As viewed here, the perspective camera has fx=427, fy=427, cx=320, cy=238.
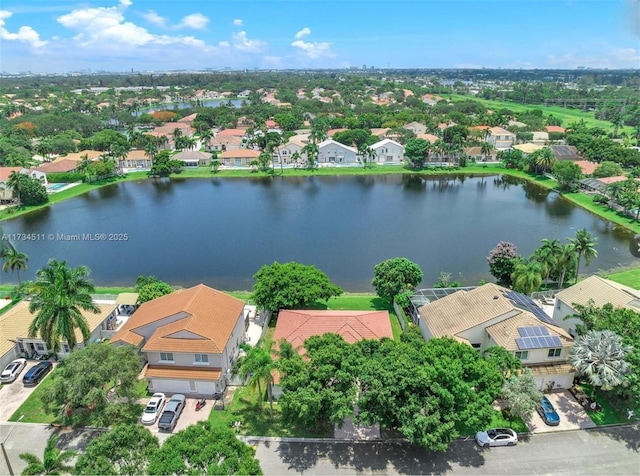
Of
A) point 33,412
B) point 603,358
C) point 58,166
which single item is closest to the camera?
point 603,358

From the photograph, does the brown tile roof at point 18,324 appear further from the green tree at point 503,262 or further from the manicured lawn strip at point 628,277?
the manicured lawn strip at point 628,277

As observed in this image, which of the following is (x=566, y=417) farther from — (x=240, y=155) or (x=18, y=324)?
(x=240, y=155)

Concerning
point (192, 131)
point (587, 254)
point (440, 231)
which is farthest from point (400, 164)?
point (192, 131)

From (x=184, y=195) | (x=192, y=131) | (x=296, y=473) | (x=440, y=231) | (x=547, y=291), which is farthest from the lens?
(x=192, y=131)

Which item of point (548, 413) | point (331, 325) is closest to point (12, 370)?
point (331, 325)

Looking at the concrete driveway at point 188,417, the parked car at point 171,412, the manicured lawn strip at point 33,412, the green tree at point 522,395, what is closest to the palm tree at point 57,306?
the manicured lawn strip at point 33,412

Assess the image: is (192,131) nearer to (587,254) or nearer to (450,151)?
(450,151)
